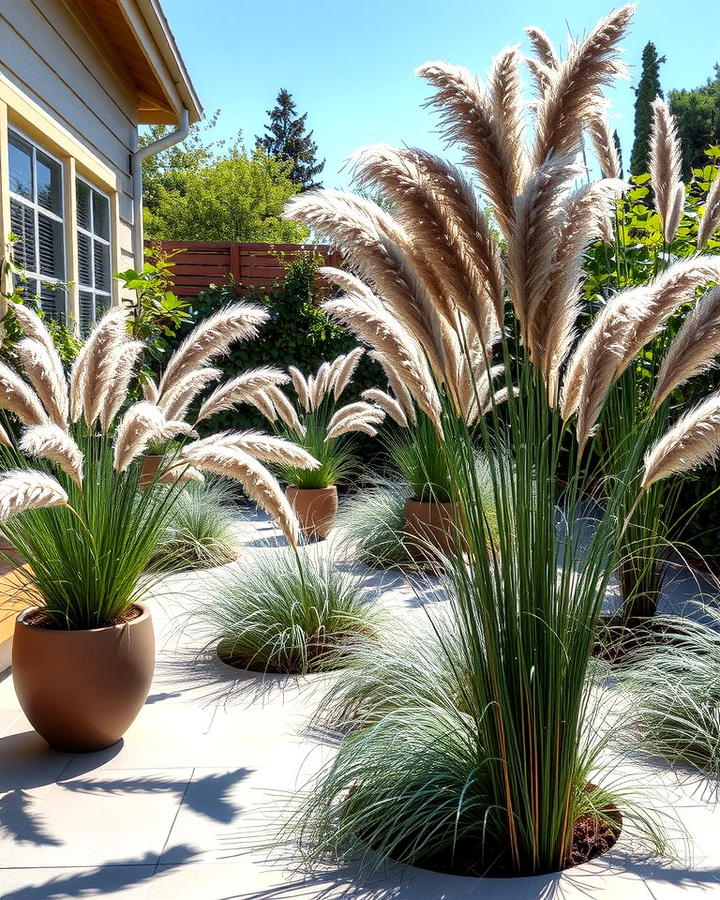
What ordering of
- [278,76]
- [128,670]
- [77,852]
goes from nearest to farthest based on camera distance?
1. [77,852]
2. [128,670]
3. [278,76]

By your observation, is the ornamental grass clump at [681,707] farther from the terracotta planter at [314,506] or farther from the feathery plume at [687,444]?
the terracotta planter at [314,506]

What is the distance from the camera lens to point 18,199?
4.83 m

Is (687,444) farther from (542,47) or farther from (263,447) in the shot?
(542,47)

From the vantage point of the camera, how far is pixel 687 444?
2.10 metres

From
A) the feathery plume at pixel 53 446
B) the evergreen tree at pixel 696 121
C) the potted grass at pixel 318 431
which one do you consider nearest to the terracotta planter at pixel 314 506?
the potted grass at pixel 318 431

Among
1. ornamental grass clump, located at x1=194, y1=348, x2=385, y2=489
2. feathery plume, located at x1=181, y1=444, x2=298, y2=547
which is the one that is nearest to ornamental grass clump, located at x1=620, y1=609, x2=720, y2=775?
feathery plume, located at x1=181, y1=444, x2=298, y2=547

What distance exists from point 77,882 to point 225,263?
31.4 ft

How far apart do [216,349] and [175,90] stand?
5.71 m

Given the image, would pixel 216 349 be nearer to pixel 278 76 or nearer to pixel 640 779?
pixel 640 779

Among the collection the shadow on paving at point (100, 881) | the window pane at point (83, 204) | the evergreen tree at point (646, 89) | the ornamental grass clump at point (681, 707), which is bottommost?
the shadow on paving at point (100, 881)

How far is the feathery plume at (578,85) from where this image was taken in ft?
6.25

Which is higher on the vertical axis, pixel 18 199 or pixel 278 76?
pixel 278 76

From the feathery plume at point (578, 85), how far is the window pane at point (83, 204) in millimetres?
5155

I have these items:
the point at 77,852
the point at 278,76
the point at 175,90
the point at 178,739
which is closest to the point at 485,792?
the point at 77,852
